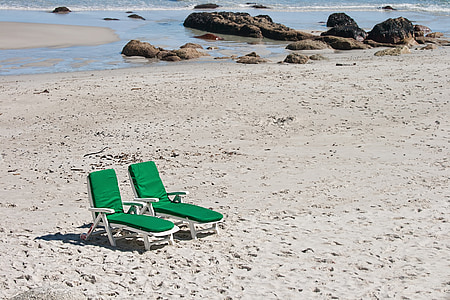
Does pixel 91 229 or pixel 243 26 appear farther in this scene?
pixel 243 26

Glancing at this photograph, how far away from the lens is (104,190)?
7.34 metres

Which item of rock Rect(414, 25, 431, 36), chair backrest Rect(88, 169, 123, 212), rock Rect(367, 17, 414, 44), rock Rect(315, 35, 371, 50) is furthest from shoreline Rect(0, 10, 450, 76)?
chair backrest Rect(88, 169, 123, 212)

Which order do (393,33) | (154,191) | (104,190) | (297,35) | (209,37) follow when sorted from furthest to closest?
(209,37), (297,35), (393,33), (154,191), (104,190)

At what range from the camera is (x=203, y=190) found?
905 cm

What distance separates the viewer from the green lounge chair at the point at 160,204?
7059 mm

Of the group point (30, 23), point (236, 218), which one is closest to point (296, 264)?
point (236, 218)

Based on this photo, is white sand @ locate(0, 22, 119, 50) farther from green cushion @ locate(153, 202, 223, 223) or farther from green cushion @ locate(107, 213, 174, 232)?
green cushion @ locate(107, 213, 174, 232)

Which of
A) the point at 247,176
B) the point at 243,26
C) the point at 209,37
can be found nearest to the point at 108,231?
the point at 247,176

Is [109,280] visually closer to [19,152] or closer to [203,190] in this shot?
[203,190]

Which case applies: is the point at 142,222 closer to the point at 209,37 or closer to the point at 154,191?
the point at 154,191

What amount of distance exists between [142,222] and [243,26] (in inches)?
1109

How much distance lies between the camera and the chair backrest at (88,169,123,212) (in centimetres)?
723

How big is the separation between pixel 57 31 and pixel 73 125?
20.6 metres

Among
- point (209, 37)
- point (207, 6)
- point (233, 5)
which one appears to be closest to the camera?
point (209, 37)
